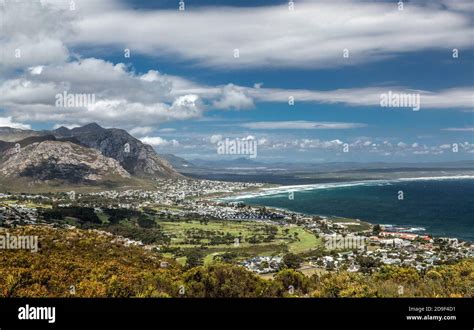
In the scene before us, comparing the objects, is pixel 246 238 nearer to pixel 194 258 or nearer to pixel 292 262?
pixel 194 258

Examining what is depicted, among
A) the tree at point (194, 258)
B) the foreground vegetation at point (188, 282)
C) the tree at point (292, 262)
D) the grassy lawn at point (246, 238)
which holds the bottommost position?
the grassy lawn at point (246, 238)

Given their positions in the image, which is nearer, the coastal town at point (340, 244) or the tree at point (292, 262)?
the tree at point (292, 262)

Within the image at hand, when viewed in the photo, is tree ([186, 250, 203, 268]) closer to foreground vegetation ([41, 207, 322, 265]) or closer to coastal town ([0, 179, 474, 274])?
foreground vegetation ([41, 207, 322, 265])

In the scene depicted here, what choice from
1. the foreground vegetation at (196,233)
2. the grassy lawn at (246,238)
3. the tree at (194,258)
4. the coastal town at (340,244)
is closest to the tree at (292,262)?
the coastal town at (340,244)

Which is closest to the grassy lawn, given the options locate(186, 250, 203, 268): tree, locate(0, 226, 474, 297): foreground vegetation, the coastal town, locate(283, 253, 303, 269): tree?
locate(186, 250, 203, 268): tree

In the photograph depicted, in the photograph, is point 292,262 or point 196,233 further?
point 196,233

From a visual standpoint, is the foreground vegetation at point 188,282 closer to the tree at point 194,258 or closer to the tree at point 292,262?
the tree at point 292,262

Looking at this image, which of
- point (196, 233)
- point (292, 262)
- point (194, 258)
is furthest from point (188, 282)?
point (196, 233)

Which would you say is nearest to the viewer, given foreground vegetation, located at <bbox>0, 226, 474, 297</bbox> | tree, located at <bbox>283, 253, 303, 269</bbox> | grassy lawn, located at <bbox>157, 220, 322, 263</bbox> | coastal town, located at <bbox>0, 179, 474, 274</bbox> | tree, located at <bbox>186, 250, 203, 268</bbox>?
foreground vegetation, located at <bbox>0, 226, 474, 297</bbox>
